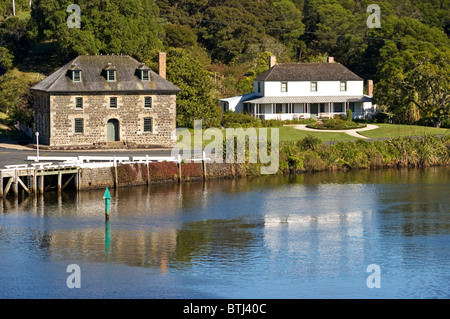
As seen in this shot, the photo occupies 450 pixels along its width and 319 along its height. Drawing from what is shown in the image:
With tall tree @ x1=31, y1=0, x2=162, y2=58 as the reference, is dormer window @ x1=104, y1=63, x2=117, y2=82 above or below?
below

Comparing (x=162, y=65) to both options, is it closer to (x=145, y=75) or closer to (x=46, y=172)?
(x=145, y=75)

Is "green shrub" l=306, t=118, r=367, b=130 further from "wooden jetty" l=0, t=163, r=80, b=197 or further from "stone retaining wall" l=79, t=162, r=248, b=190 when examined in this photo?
"wooden jetty" l=0, t=163, r=80, b=197

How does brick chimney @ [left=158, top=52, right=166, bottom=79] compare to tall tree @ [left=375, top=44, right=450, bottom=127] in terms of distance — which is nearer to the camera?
brick chimney @ [left=158, top=52, right=166, bottom=79]

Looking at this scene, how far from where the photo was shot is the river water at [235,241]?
39.6 m

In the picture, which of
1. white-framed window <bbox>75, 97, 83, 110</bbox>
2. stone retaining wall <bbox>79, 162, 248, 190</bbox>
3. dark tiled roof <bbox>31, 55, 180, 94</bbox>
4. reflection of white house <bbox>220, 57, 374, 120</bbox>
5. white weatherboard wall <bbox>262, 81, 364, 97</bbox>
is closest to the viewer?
stone retaining wall <bbox>79, 162, 248, 190</bbox>

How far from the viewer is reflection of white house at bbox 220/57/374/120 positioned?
94312mm

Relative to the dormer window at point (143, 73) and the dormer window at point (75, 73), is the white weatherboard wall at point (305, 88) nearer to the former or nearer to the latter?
the dormer window at point (143, 73)

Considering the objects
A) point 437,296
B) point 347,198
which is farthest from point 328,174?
point 437,296

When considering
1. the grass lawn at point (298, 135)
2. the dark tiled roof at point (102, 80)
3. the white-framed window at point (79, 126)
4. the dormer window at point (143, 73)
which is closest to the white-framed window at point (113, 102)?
the dark tiled roof at point (102, 80)

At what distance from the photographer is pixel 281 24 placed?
134 metres

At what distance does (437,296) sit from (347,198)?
22082 millimetres

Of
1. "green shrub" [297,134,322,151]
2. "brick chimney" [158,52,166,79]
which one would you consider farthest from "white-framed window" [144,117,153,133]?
"green shrub" [297,134,322,151]

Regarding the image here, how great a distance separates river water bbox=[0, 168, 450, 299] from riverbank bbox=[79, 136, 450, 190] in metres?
1.24
